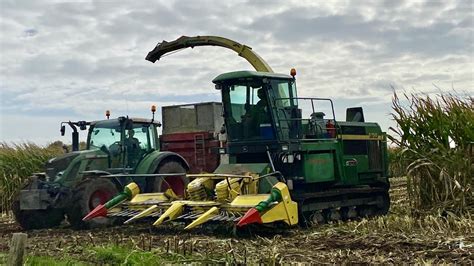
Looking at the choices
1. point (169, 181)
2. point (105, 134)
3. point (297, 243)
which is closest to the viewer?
point (297, 243)

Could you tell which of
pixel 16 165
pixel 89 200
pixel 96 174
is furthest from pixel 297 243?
pixel 16 165

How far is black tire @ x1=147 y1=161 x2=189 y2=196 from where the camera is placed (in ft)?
41.2

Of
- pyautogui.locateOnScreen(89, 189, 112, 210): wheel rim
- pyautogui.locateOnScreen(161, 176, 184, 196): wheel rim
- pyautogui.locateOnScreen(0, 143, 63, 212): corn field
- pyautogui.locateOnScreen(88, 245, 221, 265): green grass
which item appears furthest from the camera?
pyautogui.locateOnScreen(0, 143, 63, 212): corn field

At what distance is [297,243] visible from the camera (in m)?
8.48

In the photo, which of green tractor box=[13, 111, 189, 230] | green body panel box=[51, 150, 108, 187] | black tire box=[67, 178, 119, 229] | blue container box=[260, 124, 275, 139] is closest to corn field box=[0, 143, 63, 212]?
green tractor box=[13, 111, 189, 230]

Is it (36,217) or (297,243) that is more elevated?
(36,217)

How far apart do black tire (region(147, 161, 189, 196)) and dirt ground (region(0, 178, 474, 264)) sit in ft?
6.29

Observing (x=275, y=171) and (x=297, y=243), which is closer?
(x=297, y=243)

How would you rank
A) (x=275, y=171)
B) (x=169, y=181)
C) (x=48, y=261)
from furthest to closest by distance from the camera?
(x=169, y=181), (x=275, y=171), (x=48, y=261)

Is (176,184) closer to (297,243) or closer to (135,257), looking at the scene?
(297,243)

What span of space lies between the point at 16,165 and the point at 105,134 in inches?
192

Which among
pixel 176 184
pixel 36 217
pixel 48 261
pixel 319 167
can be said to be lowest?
pixel 48 261

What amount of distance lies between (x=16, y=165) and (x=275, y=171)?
28.6ft

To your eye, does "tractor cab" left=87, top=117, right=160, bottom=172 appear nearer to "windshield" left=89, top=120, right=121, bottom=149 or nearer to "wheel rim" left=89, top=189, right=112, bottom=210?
"windshield" left=89, top=120, right=121, bottom=149
